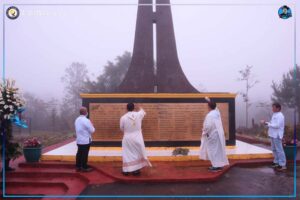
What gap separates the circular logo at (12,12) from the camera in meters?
5.10

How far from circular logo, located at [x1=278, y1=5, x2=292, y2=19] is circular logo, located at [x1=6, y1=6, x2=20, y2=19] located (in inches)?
176

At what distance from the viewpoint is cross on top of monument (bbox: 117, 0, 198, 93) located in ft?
33.6

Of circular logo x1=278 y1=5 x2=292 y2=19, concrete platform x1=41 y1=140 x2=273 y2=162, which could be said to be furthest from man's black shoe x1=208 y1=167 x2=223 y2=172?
circular logo x1=278 y1=5 x2=292 y2=19

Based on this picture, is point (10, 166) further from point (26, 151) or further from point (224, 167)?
point (224, 167)

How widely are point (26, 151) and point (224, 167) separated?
15.7 feet

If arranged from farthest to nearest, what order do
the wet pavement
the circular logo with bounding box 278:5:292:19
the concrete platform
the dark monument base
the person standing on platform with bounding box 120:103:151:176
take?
1. the dark monument base
2. the concrete platform
3. the person standing on platform with bounding box 120:103:151:176
4. the wet pavement
5. the circular logo with bounding box 278:5:292:19

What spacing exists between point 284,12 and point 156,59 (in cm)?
573

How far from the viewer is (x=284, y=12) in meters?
5.10

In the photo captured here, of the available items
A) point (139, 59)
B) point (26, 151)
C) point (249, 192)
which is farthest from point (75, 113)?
point (249, 192)

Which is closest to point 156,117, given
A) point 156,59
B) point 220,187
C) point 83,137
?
point 156,59

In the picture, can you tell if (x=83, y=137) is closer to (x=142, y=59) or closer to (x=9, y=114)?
(x=9, y=114)

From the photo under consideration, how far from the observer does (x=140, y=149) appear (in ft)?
21.0

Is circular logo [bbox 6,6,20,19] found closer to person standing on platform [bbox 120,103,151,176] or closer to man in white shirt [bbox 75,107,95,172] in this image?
man in white shirt [bbox 75,107,95,172]

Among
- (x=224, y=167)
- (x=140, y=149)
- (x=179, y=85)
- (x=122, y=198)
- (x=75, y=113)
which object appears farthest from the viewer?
(x=75, y=113)
